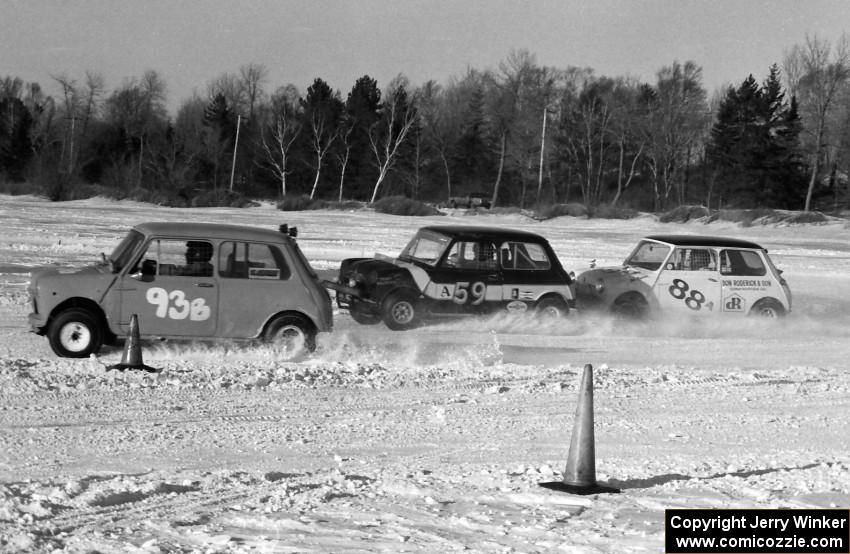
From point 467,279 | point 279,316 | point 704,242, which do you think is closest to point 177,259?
point 279,316

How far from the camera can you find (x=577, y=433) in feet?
24.6

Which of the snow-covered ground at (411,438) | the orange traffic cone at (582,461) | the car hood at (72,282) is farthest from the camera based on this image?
the car hood at (72,282)

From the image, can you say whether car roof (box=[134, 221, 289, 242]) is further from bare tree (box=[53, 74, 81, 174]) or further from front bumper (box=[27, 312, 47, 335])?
bare tree (box=[53, 74, 81, 174])

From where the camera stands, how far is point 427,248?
56.6ft

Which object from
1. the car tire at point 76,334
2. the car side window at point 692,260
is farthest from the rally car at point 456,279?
the car tire at point 76,334

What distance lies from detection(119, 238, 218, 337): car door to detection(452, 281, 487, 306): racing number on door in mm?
5081

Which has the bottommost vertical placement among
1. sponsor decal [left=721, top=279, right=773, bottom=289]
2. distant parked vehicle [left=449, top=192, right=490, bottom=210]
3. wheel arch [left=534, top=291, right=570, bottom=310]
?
wheel arch [left=534, top=291, right=570, bottom=310]

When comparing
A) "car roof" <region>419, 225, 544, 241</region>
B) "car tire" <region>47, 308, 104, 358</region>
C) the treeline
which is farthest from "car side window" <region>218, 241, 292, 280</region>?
→ the treeline

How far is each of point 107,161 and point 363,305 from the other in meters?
73.7

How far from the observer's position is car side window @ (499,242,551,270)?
17.1 metres

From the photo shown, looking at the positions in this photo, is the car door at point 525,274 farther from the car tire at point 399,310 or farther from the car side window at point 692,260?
the car side window at point 692,260

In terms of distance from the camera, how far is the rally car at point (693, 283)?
18.3 m

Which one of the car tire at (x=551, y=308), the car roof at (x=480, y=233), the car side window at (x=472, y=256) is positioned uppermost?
the car roof at (x=480, y=233)

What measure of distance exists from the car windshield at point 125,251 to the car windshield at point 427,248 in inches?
217
